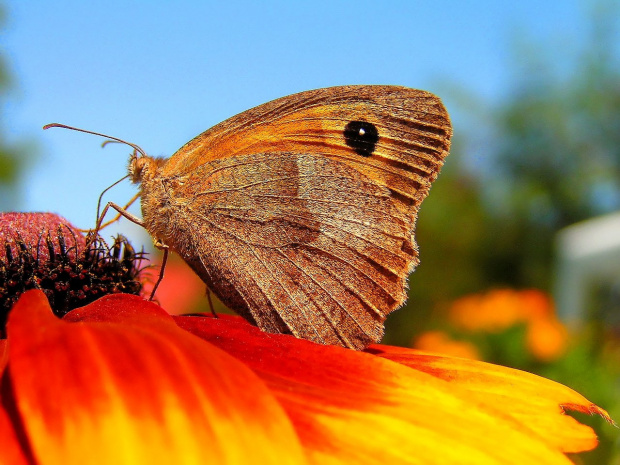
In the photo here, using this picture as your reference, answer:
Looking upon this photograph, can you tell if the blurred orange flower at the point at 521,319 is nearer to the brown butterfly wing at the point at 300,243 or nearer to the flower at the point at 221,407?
the brown butterfly wing at the point at 300,243

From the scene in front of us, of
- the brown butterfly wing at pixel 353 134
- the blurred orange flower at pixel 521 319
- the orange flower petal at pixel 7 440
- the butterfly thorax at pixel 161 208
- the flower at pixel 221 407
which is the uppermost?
the brown butterfly wing at pixel 353 134

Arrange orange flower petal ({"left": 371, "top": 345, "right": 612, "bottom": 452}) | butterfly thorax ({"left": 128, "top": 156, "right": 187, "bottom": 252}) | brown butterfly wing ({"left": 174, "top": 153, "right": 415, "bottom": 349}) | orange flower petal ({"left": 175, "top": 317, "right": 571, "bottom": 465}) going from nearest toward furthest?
orange flower petal ({"left": 175, "top": 317, "right": 571, "bottom": 465}), orange flower petal ({"left": 371, "top": 345, "right": 612, "bottom": 452}), brown butterfly wing ({"left": 174, "top": 153, "right": 415, "bottom": 349}), butterfly thorax ({"left": 128, "top": 156, "right": 187, "bottom": 252})

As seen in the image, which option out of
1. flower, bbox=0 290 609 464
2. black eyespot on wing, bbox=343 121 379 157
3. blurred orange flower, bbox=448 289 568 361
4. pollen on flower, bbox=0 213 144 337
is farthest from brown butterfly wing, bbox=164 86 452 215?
blurred orange flower, bbox=448 289 568 361

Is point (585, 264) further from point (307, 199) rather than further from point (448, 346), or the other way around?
point (307, 199)

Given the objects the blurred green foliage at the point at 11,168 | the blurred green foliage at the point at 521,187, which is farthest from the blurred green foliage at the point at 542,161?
the blurred green foliage at the point at 11,168

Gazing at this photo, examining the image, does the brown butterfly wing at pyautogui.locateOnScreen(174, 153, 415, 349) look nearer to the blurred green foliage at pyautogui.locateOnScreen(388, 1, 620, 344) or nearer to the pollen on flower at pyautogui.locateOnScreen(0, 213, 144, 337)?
the pollen on flower at pyautogui.locateOnScreen(0, 213, 144, 337)

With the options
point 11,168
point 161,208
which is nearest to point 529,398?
point 161,208

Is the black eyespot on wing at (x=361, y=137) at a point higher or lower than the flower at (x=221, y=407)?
higher
